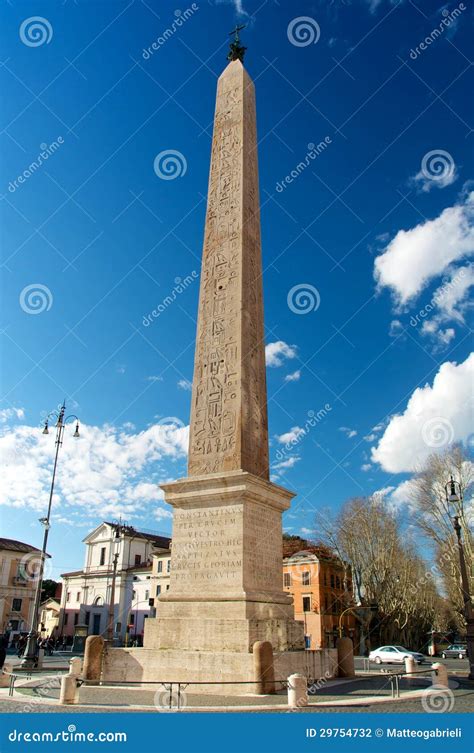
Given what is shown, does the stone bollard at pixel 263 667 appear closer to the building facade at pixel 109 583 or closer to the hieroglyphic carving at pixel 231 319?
the hieroglyphic carving at pixel 231 319

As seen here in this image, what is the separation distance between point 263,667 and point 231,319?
6.71 m

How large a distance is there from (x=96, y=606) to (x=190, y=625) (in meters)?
44.8

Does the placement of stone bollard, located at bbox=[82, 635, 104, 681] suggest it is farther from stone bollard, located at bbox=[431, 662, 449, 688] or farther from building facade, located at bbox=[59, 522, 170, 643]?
building facade, located at bbox=[59, 522, 170, 643]

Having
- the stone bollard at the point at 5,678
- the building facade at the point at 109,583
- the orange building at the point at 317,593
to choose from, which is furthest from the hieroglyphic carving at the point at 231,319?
the building facade at the point at 109,583

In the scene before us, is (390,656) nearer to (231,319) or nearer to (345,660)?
(345,660)

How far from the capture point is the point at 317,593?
139 feet

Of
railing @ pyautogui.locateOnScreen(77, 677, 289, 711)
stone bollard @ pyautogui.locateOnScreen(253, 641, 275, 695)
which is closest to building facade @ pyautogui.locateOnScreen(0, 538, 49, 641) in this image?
railing @ pyautogui.locateOnScreen(77, 677, 289, 711)

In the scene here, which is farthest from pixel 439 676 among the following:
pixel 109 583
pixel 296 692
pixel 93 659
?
pixel 109 583

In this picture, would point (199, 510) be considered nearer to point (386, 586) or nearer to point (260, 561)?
point (260, 561)

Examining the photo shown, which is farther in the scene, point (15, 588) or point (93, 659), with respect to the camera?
point (15, 588)

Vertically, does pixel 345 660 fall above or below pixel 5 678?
above

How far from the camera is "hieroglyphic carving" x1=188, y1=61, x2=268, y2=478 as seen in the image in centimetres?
1163
